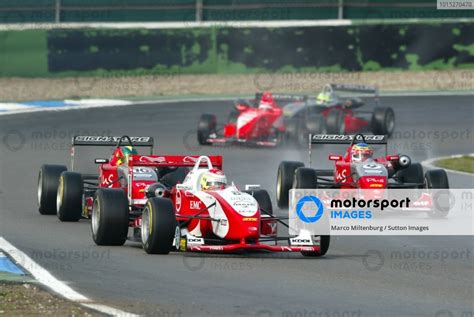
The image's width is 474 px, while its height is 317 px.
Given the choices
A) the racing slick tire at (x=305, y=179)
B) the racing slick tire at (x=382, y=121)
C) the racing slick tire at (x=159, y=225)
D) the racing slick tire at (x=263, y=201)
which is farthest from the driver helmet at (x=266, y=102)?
the racing slick tire at (x=159, y=225)

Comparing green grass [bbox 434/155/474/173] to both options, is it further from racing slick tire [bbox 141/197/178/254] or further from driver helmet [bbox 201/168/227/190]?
racing slick tire [bbox 141/197/178/254]

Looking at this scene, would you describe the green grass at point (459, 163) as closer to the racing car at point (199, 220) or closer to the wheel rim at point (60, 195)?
the wheel rim at point (60, 195)

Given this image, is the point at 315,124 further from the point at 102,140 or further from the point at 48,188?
the point at 48,188

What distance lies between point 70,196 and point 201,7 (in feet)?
65.6

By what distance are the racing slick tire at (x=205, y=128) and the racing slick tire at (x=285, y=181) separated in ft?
28.6

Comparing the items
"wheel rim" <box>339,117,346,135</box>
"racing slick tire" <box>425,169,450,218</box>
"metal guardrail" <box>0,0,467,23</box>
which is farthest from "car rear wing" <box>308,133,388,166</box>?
"metal guardrail" <box>0,0,467,23</box>

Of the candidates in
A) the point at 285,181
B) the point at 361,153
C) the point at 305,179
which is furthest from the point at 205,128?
the point at 305,179

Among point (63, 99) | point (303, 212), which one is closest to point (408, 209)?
point (303, 212)

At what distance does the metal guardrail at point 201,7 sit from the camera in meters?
35.8

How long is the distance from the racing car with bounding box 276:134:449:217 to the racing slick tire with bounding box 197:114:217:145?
28.2 feet

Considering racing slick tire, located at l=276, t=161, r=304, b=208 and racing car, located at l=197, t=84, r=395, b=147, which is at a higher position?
racing car, located at l=197, t=84, r=395, b=147

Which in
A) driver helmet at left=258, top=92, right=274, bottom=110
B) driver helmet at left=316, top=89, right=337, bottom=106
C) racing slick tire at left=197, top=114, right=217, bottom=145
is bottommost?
racing slick tire at left=197, top=114, right=217, bottom=145

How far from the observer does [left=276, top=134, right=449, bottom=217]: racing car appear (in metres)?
19.5

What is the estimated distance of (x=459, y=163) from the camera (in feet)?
87.7
